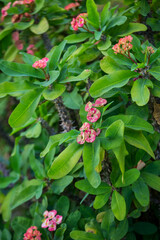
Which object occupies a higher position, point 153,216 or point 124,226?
point 124,226

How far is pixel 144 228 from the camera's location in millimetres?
1252

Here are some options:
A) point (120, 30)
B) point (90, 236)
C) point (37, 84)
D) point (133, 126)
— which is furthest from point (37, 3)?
point (90, 236)

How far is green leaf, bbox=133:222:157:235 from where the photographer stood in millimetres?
1239

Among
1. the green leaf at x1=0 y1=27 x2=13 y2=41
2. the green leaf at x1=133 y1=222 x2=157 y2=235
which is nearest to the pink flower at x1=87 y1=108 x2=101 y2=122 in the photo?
the green leaf at x1=133 y1=222 x2=157 y2=235

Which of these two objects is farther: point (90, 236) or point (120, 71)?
point (90, 236)

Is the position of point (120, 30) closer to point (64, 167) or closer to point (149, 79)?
point (149, 79)

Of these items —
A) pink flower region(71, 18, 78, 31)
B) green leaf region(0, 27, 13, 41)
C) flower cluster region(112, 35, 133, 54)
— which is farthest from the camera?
green leaf region(0, 27, 13, 41)

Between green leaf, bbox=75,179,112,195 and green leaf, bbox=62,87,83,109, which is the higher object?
green leaf, bbox=62,87,83,109

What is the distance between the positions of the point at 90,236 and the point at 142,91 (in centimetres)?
57

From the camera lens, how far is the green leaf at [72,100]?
1.07 m

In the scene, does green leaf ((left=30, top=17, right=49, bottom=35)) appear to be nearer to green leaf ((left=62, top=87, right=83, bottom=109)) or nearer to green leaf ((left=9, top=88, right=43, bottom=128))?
green leaf ((left=62, top=87, right=83, bottom=109))

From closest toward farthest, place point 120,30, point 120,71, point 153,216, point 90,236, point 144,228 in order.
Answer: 1. point 120,71
2. point 90,236
3. point 120,30
4. point 144,228
5. point 153,216

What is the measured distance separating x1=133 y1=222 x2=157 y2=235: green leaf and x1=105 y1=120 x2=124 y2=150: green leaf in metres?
0.64

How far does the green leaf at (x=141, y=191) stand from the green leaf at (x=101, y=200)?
96 mm
